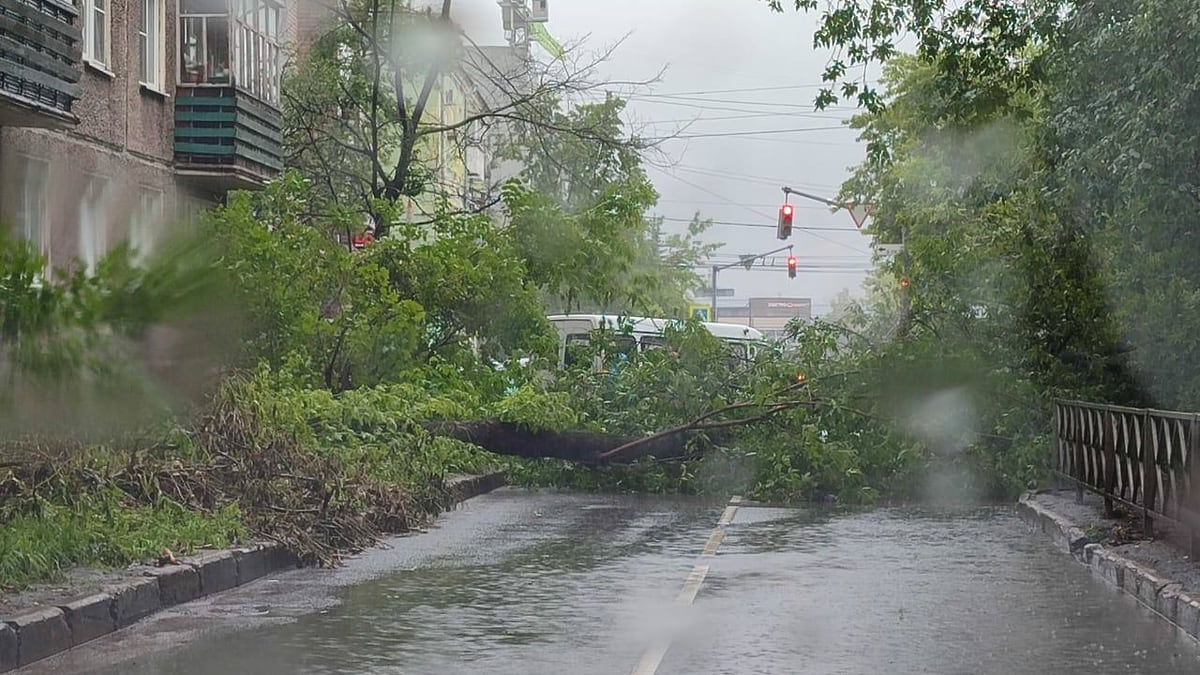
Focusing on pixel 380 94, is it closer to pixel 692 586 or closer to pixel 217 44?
pixel 217 44

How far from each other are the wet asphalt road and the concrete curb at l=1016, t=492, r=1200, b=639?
14 centimetres

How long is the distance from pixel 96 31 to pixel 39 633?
1552 centimetres

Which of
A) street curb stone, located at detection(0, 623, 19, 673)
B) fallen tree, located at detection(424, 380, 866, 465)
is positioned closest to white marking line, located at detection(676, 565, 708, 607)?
street curb stone, located at detection(0, 623, 19, 673)

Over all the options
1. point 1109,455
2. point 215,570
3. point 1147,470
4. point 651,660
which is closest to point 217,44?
point 215,570

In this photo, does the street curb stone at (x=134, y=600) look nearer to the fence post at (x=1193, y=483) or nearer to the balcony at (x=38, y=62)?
the fence post at (x=1193, y=483)

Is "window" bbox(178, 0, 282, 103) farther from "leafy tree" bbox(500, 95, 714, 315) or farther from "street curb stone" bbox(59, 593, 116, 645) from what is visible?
"street curb stone" bbox(59, 593, 116, 645)

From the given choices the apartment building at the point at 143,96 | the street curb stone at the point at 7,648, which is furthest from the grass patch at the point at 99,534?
the apartment building at the point at 143,96

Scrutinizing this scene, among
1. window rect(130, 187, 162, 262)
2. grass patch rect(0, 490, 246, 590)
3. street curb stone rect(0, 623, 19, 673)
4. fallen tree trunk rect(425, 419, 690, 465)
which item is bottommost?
street curb stone rect(0, 623, 19, 673)

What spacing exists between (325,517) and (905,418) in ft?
31.1

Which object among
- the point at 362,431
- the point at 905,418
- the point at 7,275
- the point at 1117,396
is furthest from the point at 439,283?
the point at 7,275

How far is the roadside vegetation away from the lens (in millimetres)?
10117

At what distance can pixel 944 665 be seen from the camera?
900cm

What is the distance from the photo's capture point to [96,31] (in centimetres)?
2308

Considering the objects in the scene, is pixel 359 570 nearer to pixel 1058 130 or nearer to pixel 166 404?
pixel 166 404
